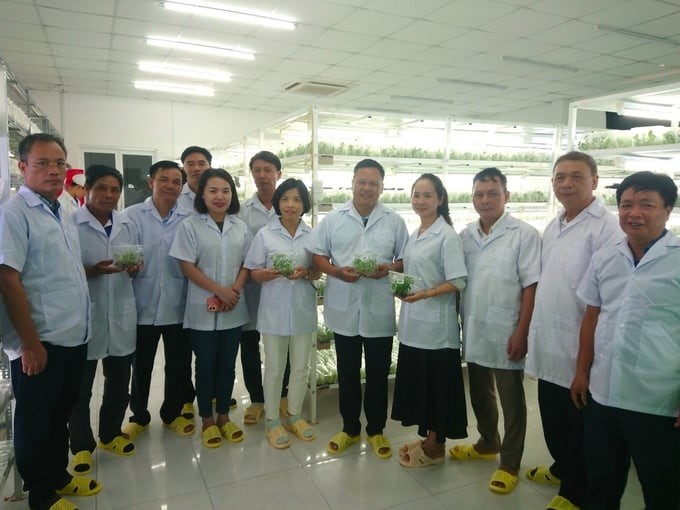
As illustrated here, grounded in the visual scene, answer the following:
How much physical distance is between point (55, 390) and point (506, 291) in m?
2.45

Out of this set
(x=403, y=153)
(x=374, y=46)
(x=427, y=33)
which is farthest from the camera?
(x=374, y=46)

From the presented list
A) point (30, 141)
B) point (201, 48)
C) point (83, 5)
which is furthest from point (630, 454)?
point (201, 48)

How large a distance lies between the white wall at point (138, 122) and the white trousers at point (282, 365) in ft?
22.3

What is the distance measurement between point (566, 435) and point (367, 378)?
1.21 meters

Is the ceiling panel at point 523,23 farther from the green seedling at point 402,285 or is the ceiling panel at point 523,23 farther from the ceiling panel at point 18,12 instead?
the ceiling panel at point 18,12

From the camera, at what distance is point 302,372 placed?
3.17m

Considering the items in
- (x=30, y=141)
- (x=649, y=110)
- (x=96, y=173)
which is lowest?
(x=96, y=173)

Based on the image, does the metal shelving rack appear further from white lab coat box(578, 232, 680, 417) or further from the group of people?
white lab coat box(578, 232, 680, 417)

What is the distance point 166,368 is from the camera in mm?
3268

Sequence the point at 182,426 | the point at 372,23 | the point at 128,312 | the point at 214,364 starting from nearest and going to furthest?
the point at 128,312
the point at 214,364
the point at 182,426
the point at 372,23

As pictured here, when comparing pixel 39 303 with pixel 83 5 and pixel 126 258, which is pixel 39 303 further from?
pixel 83 5

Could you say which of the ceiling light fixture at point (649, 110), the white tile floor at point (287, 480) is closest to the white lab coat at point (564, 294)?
the white tile floor at point (287, 480)

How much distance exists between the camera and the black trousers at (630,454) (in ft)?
5.86

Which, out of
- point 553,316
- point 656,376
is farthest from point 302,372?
point 656,376
